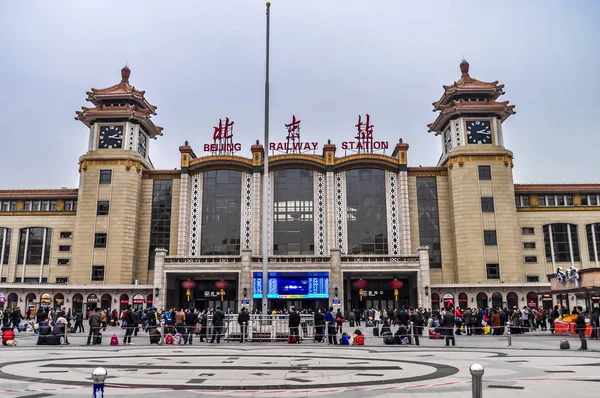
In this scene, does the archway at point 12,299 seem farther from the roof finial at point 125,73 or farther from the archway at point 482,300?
the archway at point 482,300

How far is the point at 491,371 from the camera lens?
15312 millimetres

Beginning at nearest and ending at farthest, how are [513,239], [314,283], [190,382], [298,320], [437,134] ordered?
[190,382] < [298,320] < [314,283] < [513,239] < [437,134]

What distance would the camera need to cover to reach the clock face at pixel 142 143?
65188 millimetres

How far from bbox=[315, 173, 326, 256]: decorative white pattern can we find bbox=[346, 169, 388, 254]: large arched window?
2.91 m

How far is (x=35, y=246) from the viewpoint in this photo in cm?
6184

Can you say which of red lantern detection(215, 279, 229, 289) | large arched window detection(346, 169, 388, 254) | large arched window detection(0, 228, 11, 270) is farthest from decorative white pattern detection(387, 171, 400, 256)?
large arched window detection(0, 228, 11, 270)

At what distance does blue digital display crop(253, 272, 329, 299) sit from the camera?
52281 mm

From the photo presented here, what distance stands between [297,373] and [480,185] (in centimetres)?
4961

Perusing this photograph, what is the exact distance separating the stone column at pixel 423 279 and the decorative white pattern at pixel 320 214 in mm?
11253

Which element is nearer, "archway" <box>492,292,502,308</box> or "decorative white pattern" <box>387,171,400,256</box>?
"archway" <box>492,292,502,308</box>

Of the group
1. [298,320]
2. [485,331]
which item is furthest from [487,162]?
[298,320]

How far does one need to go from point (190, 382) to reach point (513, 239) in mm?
51733

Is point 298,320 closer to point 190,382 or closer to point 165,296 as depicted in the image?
point 190,382

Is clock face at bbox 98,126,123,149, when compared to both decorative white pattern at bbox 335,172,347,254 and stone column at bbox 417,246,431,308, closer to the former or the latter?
decorative white pattern at bbox 335,172,347,254
